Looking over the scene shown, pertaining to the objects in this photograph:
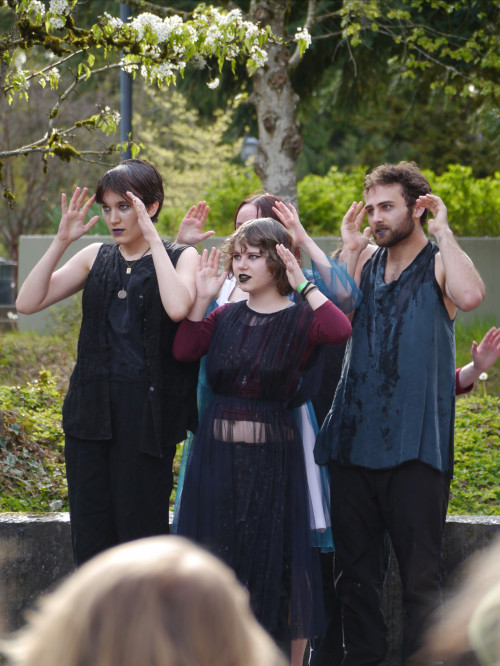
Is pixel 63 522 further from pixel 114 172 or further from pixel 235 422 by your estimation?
pixel 114 172

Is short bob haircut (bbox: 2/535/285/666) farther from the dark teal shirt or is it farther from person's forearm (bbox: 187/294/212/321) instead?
person's forearm (bbox: 187/294/212/321)

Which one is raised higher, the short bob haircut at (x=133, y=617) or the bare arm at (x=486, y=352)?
the bare arm at (x=486, y=352)

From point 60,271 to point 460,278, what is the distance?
1651mm

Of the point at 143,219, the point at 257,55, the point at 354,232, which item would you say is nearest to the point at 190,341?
the point at 143,219

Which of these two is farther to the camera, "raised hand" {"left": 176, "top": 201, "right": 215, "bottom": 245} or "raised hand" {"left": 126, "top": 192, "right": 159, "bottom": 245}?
"raised hand" {"left": 176, "top": 201, "right": 215, "bottom": 245}

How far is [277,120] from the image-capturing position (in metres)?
11.1

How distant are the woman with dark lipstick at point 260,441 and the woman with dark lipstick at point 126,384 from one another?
11 cm

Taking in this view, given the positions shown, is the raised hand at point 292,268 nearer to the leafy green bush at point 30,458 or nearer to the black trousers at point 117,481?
the black trousers at point 117,481

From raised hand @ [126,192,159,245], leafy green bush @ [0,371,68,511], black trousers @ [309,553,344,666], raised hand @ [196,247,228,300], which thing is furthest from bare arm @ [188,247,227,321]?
leafy green bush @ [0,371,68,511]

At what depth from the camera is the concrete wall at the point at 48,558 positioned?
4.82 meters

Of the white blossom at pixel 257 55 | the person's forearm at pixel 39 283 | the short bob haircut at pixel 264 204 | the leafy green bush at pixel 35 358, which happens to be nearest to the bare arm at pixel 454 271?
the short bob haircut at pixel 264 204

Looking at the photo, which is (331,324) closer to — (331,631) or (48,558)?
(331,631)

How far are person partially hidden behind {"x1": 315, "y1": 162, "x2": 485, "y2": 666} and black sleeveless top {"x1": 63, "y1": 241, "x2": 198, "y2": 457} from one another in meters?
0.62

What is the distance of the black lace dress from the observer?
4.00 m
